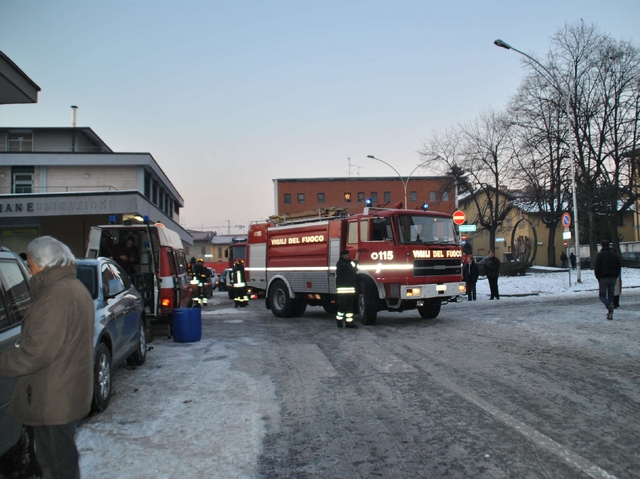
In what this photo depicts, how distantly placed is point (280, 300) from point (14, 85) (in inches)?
337

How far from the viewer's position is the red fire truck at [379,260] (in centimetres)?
1190

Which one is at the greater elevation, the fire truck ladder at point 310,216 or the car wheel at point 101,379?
the fire truck ladder at point 310,216

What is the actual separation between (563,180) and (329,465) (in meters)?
28.5

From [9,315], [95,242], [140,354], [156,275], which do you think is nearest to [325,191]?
[95,242]

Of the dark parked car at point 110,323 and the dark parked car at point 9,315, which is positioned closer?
the dark parked car at point 9,315

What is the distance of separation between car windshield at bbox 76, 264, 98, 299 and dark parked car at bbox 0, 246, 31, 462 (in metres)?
1.78

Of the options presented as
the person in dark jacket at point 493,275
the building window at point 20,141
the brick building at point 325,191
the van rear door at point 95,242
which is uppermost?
the brick building at point 325,191

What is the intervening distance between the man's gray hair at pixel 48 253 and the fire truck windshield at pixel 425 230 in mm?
9419

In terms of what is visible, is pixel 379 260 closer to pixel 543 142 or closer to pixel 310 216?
pixel 310 216

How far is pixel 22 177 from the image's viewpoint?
30.5 metres

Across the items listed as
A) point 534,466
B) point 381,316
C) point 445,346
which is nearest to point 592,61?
point 381,316

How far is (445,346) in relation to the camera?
358 inches

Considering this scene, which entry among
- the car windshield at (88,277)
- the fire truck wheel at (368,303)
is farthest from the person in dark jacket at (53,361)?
the fire truck wheel at (368,303)

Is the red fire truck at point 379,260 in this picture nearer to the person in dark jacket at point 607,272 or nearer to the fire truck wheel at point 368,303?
the fire truck wheel at point 368,303
